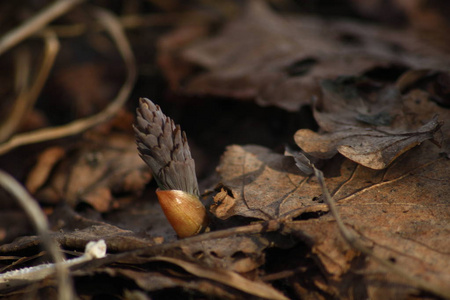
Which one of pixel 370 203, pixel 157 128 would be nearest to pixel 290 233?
pixel 370 203

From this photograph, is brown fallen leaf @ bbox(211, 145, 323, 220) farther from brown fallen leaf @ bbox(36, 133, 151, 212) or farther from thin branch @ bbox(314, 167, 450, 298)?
brown fallen leaf @ bbox(36, 133, 151, 212)

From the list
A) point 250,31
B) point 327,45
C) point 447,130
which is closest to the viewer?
point 447,130

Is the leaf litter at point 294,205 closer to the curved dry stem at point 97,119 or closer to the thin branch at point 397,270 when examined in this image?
the thin branch at point 397,270

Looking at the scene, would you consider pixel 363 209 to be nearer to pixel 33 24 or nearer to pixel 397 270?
pixel 397 270

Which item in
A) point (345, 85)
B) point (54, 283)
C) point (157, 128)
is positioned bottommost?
point (54, 283)

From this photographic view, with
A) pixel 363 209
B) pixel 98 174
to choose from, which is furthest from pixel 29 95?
pixel 363 209

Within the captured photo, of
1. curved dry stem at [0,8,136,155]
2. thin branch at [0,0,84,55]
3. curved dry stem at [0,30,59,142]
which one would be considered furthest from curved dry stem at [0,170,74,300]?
thin branch at [0,0,84,55]

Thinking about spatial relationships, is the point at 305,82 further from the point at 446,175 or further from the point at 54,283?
the point at 54,283
